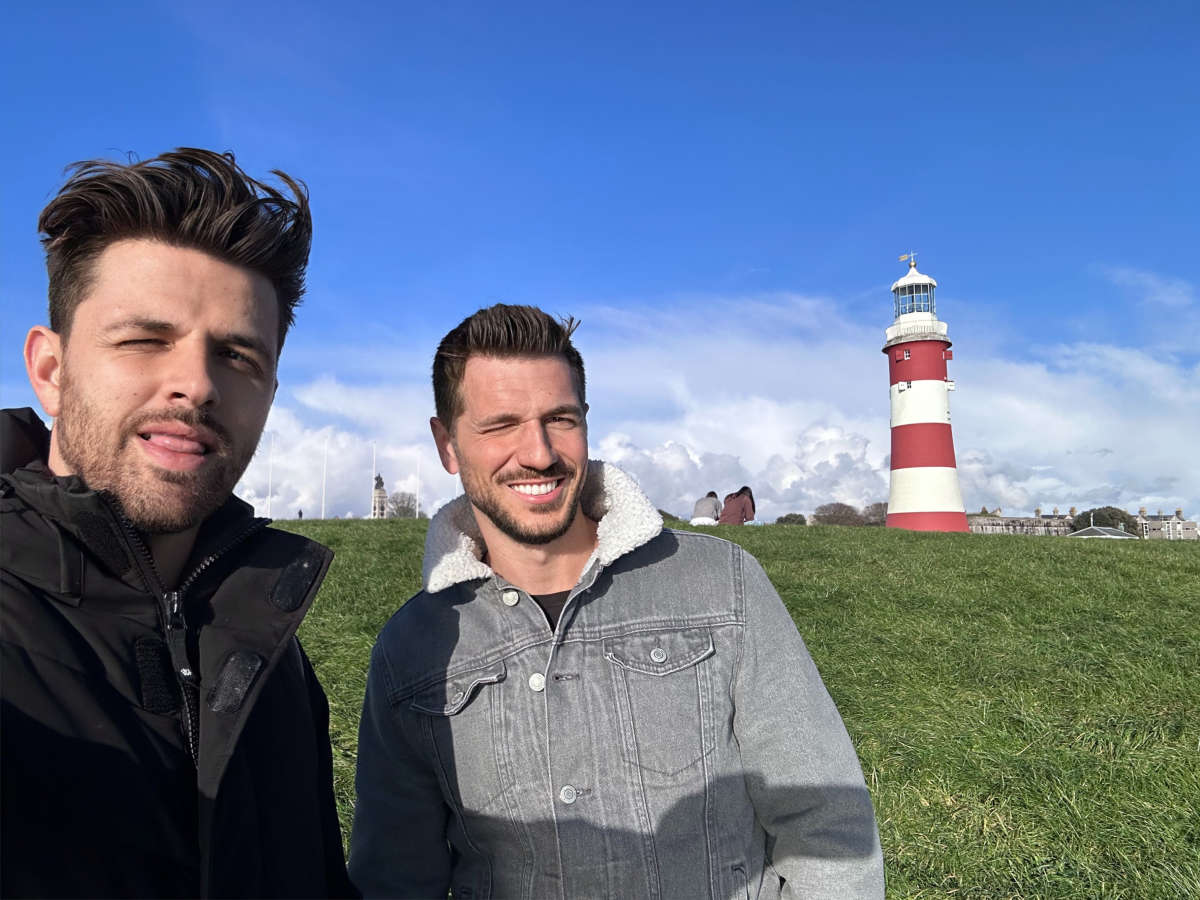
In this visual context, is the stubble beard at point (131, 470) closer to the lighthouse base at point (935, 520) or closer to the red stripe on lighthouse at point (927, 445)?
the lighthouse base at point (935, 520)

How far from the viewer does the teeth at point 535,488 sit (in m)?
3.07

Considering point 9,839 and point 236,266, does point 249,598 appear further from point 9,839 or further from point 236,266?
point 236,266

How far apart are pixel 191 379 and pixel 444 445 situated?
1.46 metres

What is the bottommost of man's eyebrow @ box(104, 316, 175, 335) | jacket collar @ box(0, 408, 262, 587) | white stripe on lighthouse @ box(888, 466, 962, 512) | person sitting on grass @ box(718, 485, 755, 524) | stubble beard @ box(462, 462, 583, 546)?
jacket collar @ box(0, 408, 262, 587)

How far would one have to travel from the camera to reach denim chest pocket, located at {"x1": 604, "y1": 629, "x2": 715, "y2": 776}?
275 centimetres

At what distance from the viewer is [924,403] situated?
36.0 metres

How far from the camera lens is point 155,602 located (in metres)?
1.98

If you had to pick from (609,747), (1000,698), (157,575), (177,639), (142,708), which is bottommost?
(1000,698)

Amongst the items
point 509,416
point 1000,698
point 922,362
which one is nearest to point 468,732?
point 509,416

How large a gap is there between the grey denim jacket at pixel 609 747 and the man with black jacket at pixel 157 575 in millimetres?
455

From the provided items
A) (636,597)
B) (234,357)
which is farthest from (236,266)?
(636,597)

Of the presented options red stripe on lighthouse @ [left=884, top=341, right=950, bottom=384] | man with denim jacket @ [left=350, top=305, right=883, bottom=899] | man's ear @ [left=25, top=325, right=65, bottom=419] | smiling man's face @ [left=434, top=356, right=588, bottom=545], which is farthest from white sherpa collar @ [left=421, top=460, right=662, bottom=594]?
red stripe on lighthouse @ [left=884, top=341, right=950, bottom=384]

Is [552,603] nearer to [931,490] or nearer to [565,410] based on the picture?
[565,410]

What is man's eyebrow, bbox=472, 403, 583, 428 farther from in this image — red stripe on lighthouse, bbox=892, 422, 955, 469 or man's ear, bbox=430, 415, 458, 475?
red stripe on lighthouse, bbox=892, 422, 955, 469
